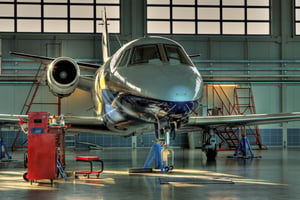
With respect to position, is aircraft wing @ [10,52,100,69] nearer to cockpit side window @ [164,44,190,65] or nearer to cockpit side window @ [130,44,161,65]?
cockpit side window @ [130,44,161,65]

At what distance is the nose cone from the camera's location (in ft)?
34.9

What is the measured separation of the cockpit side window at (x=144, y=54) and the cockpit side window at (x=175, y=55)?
0.81ft

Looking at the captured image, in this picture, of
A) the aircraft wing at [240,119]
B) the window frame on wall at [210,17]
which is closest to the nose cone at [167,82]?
the aircraft wing at [240,119]

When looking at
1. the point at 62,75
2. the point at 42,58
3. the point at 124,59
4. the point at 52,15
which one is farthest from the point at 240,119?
the point at 52,15

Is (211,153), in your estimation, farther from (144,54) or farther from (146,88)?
(146,88)

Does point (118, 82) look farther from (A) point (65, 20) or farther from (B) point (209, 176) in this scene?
(A) point (65, 20)

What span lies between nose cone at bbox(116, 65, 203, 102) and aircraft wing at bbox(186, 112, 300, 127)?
18.2ft

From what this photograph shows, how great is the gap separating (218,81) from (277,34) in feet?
15.6

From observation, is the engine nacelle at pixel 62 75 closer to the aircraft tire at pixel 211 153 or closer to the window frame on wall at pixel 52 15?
the aircraft tire at pixel 211 153

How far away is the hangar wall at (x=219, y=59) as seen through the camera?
3006 centimetres

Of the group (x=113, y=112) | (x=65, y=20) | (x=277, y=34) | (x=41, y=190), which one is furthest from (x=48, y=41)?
(x=41, y=190)

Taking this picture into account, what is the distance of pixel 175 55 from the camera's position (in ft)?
39.8

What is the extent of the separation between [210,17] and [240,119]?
14.8m

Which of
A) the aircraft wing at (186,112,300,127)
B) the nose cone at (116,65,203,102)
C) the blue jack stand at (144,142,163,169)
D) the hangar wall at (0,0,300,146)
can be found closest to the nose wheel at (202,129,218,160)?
the aircraft wing at (186,112,300,127)
